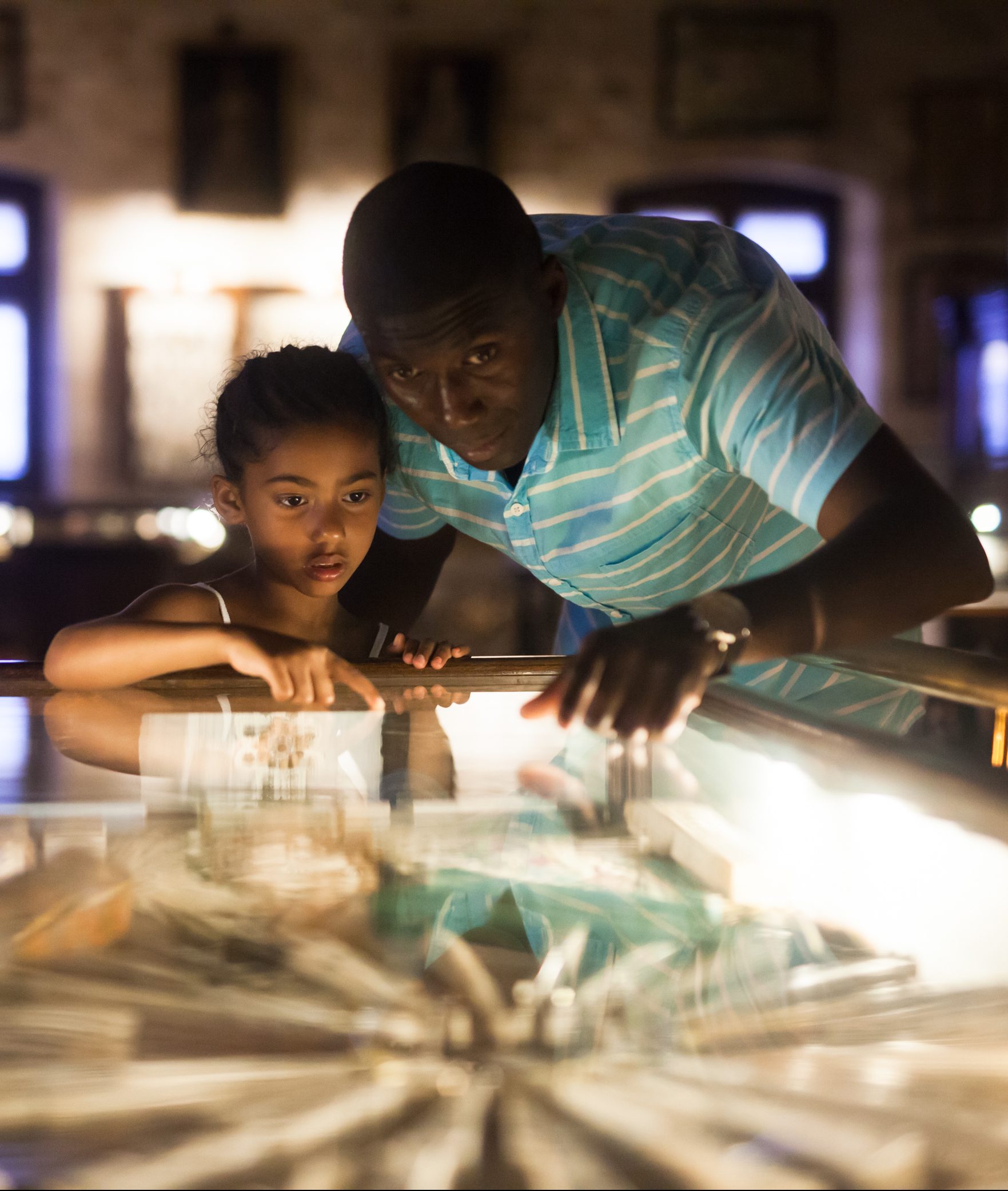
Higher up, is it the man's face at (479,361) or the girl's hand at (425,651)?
the man's face at (479,361)

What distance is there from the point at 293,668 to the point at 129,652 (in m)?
0.28

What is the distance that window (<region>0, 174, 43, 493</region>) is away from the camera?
23.7 ft

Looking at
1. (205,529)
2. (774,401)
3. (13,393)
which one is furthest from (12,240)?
(774,401)

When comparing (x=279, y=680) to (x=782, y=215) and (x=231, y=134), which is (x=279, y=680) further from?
(x=782, y=215)

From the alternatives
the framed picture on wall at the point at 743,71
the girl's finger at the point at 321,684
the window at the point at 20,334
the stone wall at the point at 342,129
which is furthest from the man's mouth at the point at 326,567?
the framed picture on wall at the point at 743,71

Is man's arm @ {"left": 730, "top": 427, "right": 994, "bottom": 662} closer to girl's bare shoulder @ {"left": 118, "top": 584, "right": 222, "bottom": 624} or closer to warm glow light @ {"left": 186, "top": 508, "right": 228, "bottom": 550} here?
girl's bare shoulder @ {"left": 118, "top": 584, "right": 222, "bottom": 624}

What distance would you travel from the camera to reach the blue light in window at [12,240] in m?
Result: 7.26

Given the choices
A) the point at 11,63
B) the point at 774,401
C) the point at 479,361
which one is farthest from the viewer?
the point at 11,63

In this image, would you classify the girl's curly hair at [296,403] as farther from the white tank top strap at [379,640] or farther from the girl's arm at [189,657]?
the girl's arm at [189,657]

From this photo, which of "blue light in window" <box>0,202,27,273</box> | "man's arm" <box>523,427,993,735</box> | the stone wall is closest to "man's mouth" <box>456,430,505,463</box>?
"man's arm" <box>523,427,993,735</box>

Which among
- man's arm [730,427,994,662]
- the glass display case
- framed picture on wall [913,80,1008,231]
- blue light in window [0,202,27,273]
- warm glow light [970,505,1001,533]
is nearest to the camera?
the glass display case

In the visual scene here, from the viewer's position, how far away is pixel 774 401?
3.52ft

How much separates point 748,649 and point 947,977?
0.35m

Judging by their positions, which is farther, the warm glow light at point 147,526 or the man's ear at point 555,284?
the warm glow light at point 147,526
